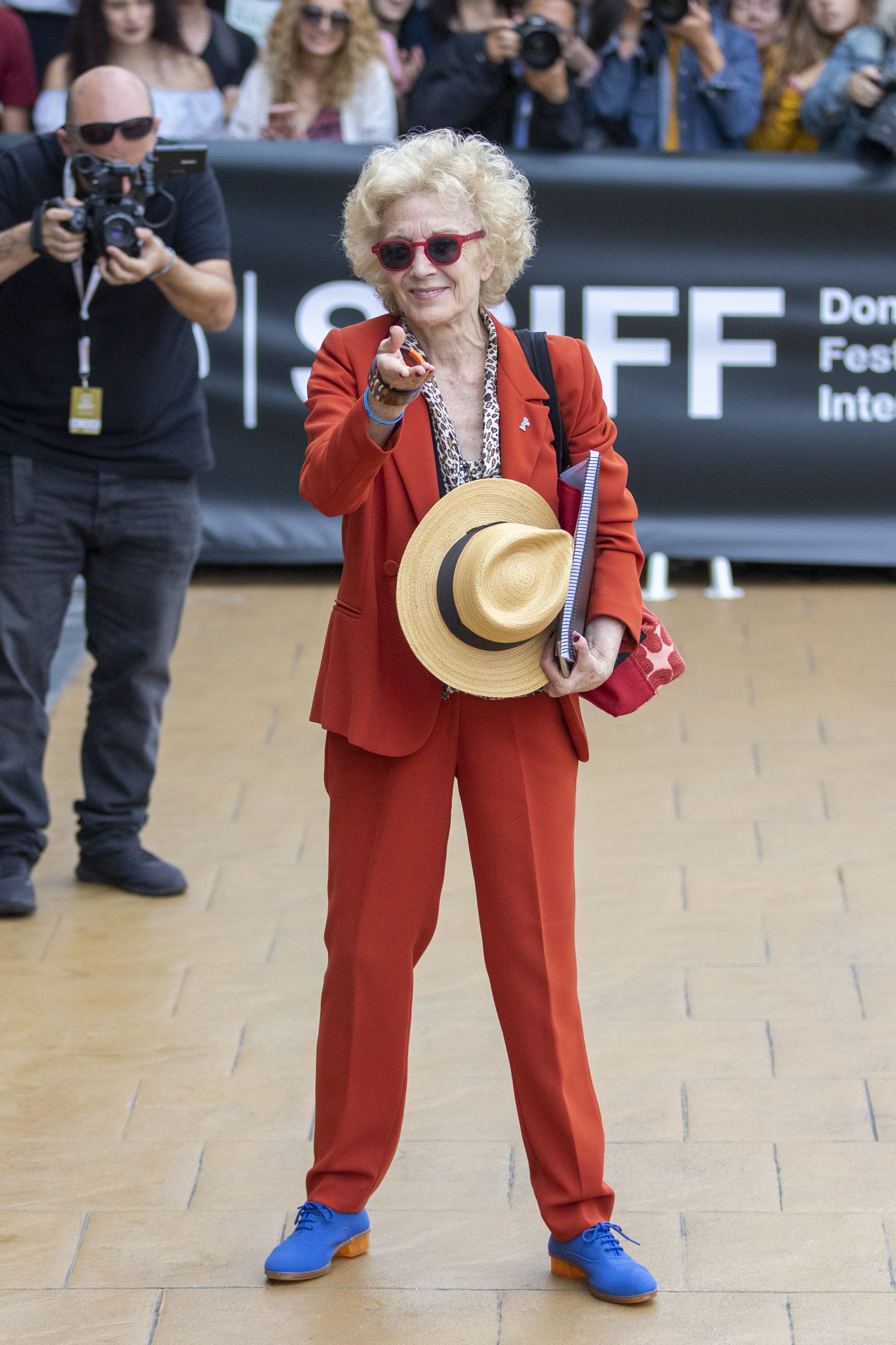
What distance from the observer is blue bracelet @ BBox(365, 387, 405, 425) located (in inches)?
102

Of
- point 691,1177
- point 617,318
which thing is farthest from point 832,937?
point 617,318

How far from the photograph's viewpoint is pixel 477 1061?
3760mm

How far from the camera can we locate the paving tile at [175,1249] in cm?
299

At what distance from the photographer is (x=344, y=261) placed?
729 cm

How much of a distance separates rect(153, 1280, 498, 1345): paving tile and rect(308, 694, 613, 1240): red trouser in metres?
0.21

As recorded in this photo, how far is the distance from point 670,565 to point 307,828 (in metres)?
3.24

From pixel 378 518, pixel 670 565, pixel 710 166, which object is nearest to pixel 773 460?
pixel 670 565

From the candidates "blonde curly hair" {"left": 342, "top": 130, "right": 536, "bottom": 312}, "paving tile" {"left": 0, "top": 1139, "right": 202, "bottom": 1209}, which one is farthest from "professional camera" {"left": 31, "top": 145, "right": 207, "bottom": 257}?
"paving tile" {"left": 0, "top": 1139, "right": 202, "bottom": 1209}

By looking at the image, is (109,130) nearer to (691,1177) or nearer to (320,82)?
(691,1177)

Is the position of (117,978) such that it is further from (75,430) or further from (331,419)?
(331,419)

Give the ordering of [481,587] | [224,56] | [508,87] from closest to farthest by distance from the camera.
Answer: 1. [481,587]
2. [508,87]
3. [224,56]

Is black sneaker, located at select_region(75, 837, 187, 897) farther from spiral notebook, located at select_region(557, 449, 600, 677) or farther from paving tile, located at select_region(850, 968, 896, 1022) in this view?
spiral notebook, located at select_region(557, 449, 600, 677)

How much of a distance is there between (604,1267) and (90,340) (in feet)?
8.85

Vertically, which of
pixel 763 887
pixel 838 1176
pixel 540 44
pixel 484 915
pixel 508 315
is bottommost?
pixel 763 887
